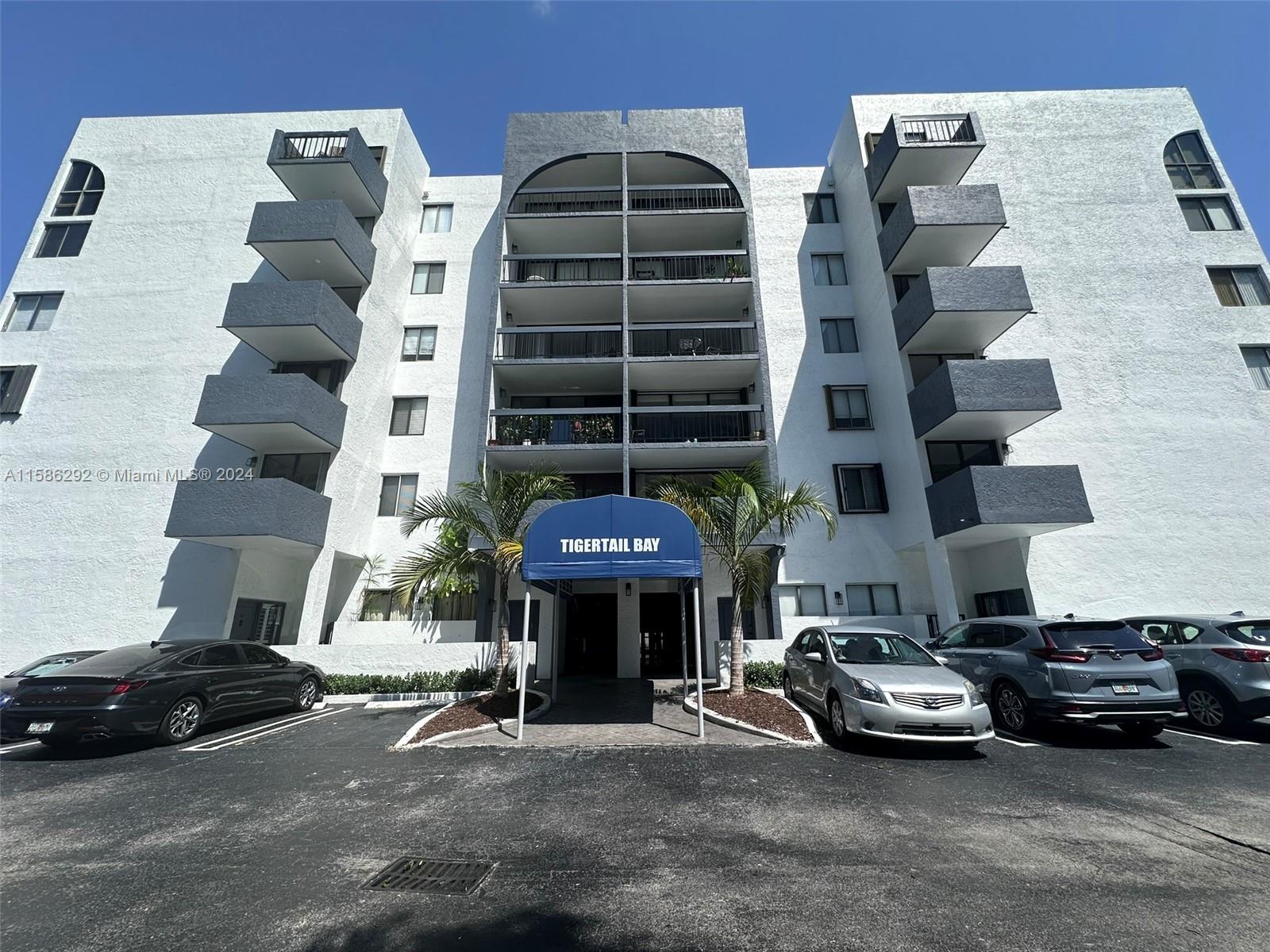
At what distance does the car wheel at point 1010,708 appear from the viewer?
8570 millimetres

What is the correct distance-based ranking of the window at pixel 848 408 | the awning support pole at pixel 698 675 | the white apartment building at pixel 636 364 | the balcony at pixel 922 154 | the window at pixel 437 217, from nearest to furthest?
the awning support pole at pixel 698 675 < the white apartment building at pixel 636 364 < the balcony at pixel 922 154 < the window at pixel 848 408 < the window at pixel 437 217

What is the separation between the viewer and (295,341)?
1639 cm

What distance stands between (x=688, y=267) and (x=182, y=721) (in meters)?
19.7

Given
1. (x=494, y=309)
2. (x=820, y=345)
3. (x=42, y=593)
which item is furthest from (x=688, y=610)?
(x=42, y=593)

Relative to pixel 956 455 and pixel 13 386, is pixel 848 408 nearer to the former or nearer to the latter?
pixel 956 455

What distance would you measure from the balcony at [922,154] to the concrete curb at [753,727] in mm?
18121

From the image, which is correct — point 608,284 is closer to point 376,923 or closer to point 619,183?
point 619,183

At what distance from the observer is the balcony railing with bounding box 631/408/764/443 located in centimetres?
1752

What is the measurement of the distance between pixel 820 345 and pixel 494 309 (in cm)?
1227

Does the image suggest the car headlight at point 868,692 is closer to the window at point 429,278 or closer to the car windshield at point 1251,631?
the car windshield at point 1251,631

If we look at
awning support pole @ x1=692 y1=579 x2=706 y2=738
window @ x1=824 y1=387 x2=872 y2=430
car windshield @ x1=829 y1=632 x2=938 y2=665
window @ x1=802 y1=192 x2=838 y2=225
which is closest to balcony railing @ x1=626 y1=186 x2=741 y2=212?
window @ x1=802 y1=192 x2=838 y2=225

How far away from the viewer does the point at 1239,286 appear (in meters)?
17.8

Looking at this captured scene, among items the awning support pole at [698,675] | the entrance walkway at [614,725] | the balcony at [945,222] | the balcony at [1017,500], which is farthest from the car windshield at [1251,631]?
the balcony at [945,222]

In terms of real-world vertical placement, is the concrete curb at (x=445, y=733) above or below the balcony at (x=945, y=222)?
below
